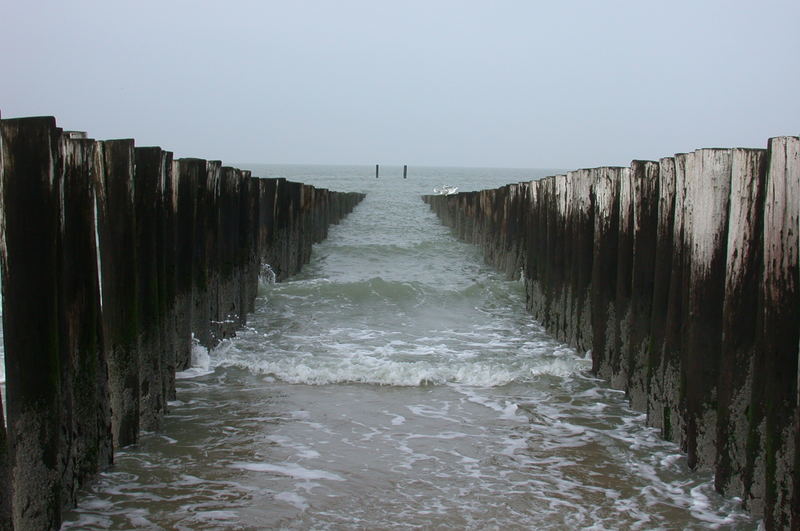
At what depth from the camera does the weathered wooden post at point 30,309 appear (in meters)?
3.71

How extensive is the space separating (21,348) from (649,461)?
3724 mm

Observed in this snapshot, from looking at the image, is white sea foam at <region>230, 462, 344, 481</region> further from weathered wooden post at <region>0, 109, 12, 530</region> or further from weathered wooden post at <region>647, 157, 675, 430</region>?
weathered wooden post at <region>647, 157, 675, 430</region>

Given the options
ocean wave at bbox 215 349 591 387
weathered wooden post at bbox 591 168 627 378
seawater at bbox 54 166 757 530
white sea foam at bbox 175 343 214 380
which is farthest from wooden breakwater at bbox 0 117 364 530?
weathered wooden post at bbox 591 168 627 378

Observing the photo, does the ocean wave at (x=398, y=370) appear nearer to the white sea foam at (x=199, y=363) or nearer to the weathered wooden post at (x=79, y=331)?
the white sea foam at (x=199, y=363)

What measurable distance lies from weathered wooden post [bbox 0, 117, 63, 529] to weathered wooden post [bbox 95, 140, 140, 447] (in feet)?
4.03

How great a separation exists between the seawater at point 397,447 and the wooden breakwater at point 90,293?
34cm

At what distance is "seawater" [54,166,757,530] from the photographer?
4.34 meters

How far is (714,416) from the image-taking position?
15.6 ft

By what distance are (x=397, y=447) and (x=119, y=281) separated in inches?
82.2

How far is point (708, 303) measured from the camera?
4.83 metres

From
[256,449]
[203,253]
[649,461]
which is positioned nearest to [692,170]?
[649,461]

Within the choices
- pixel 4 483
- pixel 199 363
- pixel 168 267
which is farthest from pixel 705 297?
pixel 199 363

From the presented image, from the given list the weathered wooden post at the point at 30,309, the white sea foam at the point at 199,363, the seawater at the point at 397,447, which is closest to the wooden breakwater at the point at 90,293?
the weathered wooden post at the point at 30,309

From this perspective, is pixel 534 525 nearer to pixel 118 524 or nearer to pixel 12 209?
pixel 118 524
